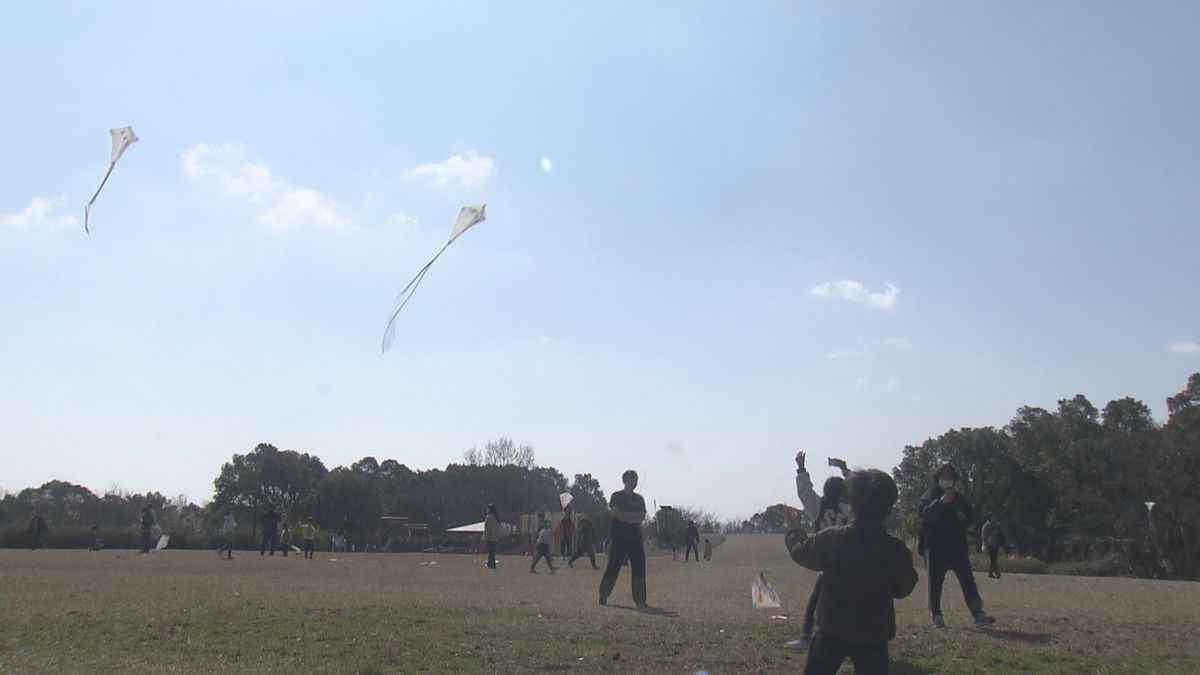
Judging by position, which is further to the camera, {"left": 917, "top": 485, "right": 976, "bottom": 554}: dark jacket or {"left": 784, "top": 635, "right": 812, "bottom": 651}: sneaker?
{"left": 917, "top": 485, "right": 976, "bottom": 554}: dark jacket

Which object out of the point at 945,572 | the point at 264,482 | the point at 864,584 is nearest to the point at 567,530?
the point at 945,572

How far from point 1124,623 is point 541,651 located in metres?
6.80

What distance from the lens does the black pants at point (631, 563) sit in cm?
1098

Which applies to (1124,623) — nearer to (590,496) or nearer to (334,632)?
(334,632)

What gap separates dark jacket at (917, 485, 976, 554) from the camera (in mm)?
8961

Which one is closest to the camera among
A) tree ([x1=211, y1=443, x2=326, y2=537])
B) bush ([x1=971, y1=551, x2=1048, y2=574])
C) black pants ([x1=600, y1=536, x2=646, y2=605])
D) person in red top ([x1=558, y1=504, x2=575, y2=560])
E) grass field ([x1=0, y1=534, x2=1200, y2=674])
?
grass field ([x1=0, y1=534, x2=1200, y2=674])

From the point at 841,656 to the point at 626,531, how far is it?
22.4ft

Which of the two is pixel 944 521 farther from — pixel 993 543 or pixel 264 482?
pixel 264 482

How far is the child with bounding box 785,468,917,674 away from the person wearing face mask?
461cm

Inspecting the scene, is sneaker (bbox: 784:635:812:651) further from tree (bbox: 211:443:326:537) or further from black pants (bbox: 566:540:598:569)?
tree (bbox: 211:443:326:537)

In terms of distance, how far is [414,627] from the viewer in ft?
27.2

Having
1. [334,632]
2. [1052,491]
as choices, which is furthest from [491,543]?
[1052,491]

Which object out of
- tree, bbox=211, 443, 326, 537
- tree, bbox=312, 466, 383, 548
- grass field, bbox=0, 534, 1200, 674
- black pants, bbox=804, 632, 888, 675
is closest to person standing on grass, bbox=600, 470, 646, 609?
grass field, bbox=0, 534, 1200, 674

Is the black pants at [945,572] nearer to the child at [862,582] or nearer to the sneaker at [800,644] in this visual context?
the sneaker at [800,644]
